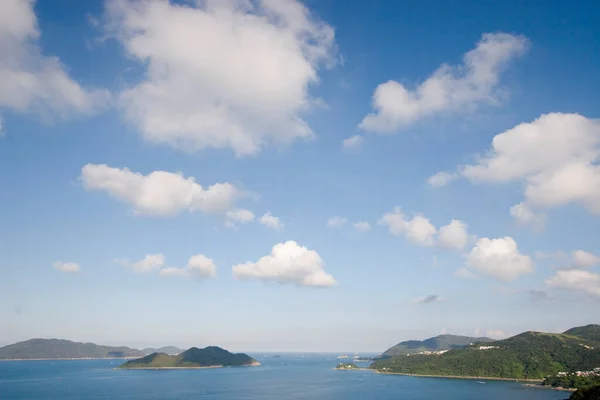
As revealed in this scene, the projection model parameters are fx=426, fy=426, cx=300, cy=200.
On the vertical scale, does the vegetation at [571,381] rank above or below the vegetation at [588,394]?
below

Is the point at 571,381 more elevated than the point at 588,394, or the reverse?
the point at 588,394

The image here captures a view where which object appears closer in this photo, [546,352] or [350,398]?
[350,398]

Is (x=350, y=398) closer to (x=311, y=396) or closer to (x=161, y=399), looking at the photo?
(x=311, y=396)

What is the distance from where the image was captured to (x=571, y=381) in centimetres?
14562

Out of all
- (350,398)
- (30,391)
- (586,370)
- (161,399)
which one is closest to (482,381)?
(586,370)

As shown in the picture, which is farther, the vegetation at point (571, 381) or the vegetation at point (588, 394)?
the vegetation at point (571, 381)

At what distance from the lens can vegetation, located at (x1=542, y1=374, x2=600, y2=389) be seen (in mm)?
136625

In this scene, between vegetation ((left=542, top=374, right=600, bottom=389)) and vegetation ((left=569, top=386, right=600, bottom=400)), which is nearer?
vegetation ((left=569, top=386, right=600, bottom=400))

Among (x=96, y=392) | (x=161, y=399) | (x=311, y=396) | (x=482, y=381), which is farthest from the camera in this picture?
(x=482, y=381)

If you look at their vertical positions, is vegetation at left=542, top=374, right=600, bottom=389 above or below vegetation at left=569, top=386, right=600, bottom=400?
below

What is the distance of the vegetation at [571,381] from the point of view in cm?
13662

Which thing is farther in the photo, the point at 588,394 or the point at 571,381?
the point at 571,381

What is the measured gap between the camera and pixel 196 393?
139375mm

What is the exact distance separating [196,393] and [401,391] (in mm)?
69290
